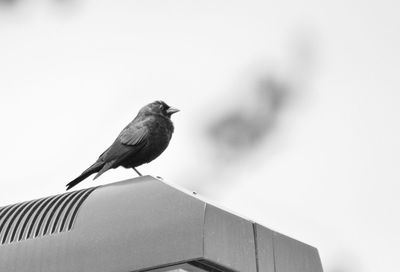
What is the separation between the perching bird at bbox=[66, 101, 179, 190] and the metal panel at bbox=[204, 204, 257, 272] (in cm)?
115

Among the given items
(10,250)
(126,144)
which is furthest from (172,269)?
(126,144)

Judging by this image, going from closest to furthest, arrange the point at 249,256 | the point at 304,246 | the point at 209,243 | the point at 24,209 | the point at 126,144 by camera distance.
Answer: the point at 209,243
the point at 249,256
the point at 304,246
the point at 24,209
the point at 126,144

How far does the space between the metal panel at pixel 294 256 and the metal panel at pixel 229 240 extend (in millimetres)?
128

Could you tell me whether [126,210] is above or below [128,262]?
above

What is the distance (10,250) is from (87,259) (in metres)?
0.39

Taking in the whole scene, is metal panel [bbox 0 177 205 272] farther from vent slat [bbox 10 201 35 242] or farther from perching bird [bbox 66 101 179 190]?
perching bird [bbox 66 101 179 190]

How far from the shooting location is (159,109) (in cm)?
383

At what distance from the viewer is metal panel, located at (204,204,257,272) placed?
213cm

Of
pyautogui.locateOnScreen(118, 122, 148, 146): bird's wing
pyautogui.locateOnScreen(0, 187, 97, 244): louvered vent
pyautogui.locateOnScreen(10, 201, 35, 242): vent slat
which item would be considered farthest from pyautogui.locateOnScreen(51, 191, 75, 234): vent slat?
pyautogui.locateOnScreen(118, 122, 148, 146): bird's wing

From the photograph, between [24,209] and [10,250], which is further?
[24,209]

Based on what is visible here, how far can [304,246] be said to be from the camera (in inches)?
98.3

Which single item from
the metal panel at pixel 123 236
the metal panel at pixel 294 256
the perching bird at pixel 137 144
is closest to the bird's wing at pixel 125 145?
the perching bird at pixel 137 144

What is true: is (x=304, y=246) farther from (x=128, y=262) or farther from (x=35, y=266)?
(x=35, y=266)

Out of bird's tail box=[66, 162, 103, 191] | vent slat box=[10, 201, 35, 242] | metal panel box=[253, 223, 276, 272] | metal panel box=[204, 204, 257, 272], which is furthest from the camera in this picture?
bird's tail box=[66, 162, 103, 191]
